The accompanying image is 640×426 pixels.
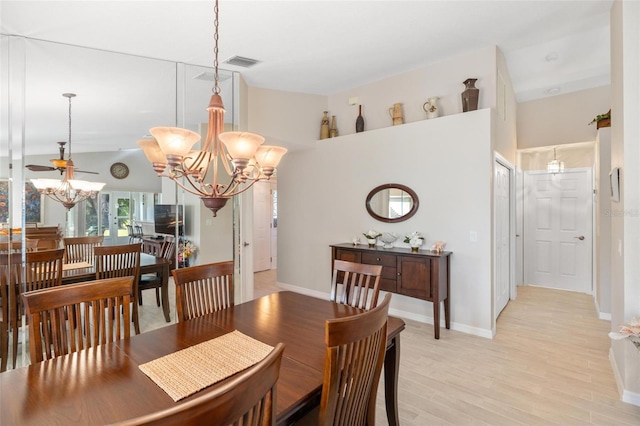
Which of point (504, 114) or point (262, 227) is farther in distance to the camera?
point (262, 227)

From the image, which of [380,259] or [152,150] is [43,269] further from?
[380,259]

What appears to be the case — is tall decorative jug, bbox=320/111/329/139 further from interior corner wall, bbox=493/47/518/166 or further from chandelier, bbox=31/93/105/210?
chandelier, bbox=31/93/105/210

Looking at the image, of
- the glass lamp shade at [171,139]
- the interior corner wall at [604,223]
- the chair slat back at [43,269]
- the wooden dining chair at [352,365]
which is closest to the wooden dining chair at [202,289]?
the glass lamp shade at [171,139]

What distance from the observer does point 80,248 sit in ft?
11.2

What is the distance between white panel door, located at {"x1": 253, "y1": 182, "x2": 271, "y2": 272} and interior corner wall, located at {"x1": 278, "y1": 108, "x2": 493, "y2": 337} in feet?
5.09

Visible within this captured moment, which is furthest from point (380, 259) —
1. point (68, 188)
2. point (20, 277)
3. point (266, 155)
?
point (20, 277)

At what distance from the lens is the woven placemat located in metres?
1.21

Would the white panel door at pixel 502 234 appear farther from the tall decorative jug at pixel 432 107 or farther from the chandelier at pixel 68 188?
the chandelier at pixel 68 188

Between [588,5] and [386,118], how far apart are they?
7.40 ft

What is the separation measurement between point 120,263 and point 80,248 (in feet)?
1.73

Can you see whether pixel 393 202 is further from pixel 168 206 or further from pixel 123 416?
pixel 123 416

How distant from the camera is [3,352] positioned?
8.55 feet

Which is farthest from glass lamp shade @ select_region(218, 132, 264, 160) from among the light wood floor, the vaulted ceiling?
the light wood floor

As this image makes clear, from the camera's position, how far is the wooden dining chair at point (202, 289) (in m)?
1.99
